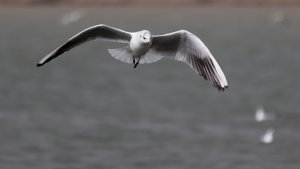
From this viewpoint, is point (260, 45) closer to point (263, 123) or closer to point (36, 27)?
point (36, 27)

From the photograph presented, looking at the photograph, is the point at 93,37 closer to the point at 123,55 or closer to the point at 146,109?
the point at 123,55

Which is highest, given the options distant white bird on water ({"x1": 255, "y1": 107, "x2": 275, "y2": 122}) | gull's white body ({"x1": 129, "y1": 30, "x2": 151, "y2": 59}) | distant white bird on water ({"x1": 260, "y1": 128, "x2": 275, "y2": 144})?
distant white bird on water ({"x1": 255, "y1": 107, "x2": 275, "y2": 122})

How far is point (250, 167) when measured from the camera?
51.7ft

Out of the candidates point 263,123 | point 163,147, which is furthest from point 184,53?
point 263,123

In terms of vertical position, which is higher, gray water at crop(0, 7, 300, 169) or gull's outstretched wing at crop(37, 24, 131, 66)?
gray water at crop(0, 7, 300, 169)

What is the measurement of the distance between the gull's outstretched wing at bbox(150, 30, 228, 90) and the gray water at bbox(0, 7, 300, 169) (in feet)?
16.6

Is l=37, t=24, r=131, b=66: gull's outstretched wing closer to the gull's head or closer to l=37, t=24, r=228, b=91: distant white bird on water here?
l=37, t=24, r=228, b=91: distant white bird on water

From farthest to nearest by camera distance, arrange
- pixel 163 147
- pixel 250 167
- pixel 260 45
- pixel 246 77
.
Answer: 1. pixel 260 45
2. pixel 246 77
3. pixel 163 147
4. pixel 250 167

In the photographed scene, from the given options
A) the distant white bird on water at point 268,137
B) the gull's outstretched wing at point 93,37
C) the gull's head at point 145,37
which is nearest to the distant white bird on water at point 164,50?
the gull's outstretched wing at point 93,37

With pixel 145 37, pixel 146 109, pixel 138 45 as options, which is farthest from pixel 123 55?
pixel 146 109

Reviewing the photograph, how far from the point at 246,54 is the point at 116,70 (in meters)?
6.57

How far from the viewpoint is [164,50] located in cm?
1095

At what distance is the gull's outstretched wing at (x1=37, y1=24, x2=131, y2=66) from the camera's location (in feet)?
35.4

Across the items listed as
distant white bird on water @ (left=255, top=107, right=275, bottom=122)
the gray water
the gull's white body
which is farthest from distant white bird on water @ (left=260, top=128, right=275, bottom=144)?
the gull's white body
